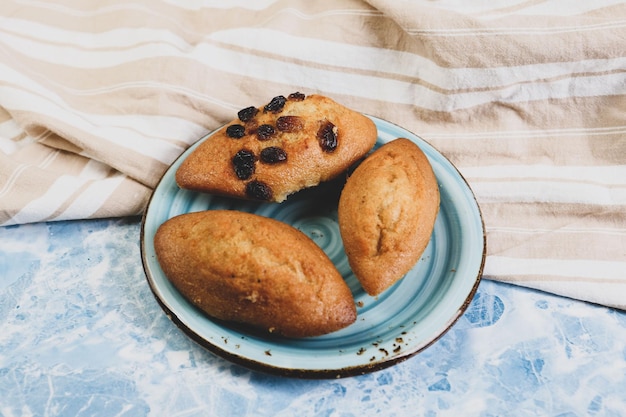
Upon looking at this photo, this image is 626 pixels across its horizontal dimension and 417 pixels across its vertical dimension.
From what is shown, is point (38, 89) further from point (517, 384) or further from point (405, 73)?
point (517, 384)

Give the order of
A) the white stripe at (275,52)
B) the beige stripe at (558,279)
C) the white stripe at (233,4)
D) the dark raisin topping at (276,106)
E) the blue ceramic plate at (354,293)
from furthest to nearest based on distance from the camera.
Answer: the white stripe at (233,4)
the white stripe at (275,52)
the dark raisin topping at (276,106)
the beige stripe at (558,279)
the blue ceramic plate at (354,293)

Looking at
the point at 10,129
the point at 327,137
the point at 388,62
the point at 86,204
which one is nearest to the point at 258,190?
the point at 327,137

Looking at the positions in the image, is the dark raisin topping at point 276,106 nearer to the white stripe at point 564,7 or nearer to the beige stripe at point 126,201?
the beige stripe at point 126,201

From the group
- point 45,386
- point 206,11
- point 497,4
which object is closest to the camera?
point 45,386

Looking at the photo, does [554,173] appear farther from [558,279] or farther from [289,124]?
[289,124]

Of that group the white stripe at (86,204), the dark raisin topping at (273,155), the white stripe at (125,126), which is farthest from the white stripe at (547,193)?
the white stripe at (86,204)

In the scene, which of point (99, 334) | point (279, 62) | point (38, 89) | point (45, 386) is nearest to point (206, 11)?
point (279, 62)
